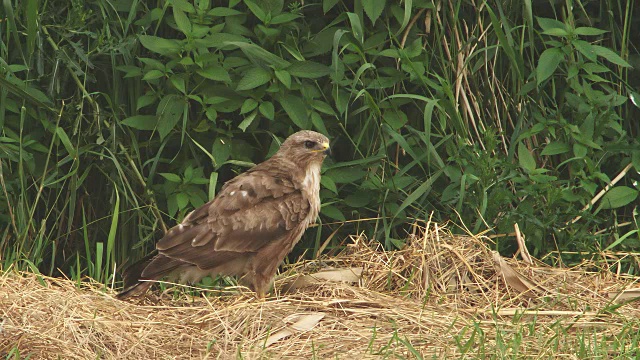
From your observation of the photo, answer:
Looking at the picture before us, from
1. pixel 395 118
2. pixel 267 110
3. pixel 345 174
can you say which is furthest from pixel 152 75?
pixel 395 118

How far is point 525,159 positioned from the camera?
5.92m

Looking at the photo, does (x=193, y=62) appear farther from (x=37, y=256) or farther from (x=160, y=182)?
(x=37, y=256)

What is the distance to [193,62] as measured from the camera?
18.6 ft

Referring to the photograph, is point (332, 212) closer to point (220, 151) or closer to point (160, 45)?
point (220, 151)

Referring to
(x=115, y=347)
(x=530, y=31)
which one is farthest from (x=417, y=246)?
(x=115, y=347)

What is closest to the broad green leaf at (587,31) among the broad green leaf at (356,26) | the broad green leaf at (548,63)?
the broad green leaf at (548,63)

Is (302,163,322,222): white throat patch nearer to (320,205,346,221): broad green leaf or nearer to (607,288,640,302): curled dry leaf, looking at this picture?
(320,205,346,221): broad green leaf

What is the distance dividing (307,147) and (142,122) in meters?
0.86

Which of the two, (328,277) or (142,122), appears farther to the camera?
(142,122)

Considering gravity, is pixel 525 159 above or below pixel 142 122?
below

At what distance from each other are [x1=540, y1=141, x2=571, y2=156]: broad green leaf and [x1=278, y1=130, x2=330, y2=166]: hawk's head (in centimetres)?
114

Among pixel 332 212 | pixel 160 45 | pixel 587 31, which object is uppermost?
pixel 160 45

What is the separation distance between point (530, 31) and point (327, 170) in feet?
4.11

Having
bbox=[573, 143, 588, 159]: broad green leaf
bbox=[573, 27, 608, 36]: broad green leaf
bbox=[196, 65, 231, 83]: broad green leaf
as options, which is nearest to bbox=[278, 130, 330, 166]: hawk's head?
bbox=[196, 65, 231, 83]: broad green leaf
